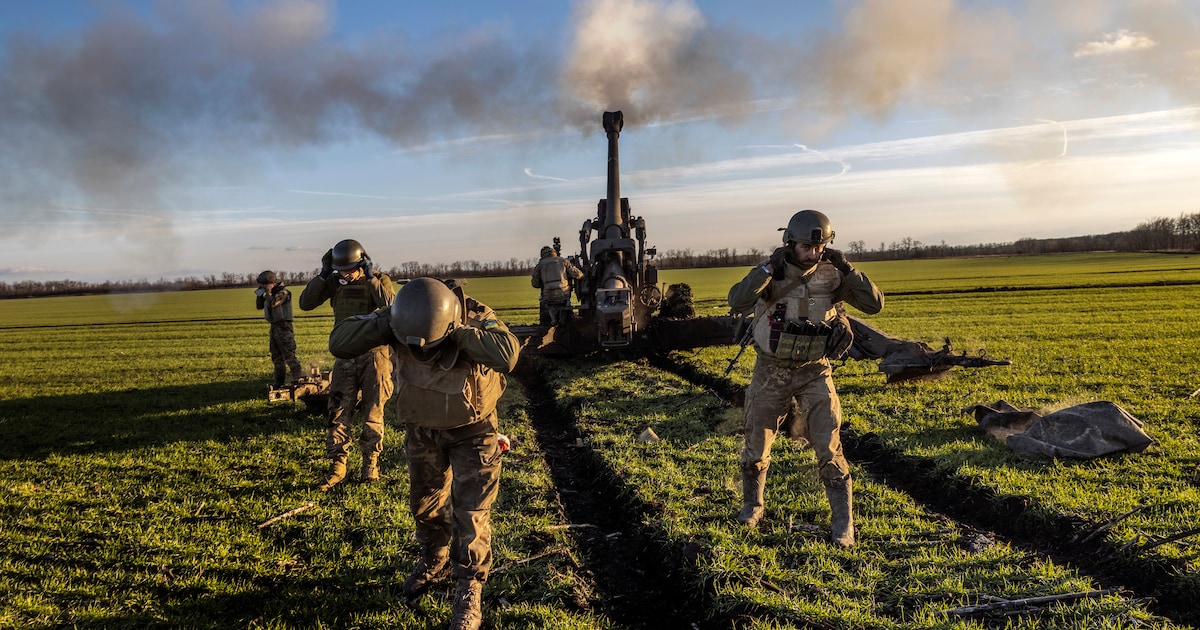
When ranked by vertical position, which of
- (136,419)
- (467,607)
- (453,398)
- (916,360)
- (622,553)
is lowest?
(622,553)

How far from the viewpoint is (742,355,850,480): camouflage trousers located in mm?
5648

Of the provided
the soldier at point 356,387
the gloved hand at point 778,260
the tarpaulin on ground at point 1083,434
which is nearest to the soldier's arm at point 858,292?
the gloved hand at point 778,260

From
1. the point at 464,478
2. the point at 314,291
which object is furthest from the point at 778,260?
the point at 314,291

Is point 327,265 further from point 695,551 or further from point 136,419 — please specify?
point 136,419

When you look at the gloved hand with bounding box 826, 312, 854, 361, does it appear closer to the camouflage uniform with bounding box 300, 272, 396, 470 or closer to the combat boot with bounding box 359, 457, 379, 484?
the camouflage uniform with bounding box 300, 272, 396, 470

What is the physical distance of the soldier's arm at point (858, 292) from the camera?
5.68m

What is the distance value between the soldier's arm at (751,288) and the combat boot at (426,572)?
3.05 metres

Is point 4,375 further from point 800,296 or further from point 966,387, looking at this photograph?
point 966,387

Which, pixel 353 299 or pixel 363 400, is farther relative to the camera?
pixel 353 299

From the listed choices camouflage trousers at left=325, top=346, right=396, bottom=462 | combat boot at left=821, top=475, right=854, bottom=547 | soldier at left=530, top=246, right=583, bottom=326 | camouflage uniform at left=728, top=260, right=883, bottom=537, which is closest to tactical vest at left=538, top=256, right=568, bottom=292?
soldier at left=530, top=246, right=583, bottom=326

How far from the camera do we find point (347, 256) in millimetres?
Result: 7371

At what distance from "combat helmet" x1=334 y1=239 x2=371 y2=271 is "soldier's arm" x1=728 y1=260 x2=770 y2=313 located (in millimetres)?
4075

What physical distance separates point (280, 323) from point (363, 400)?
657 cm

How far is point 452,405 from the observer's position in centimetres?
445
